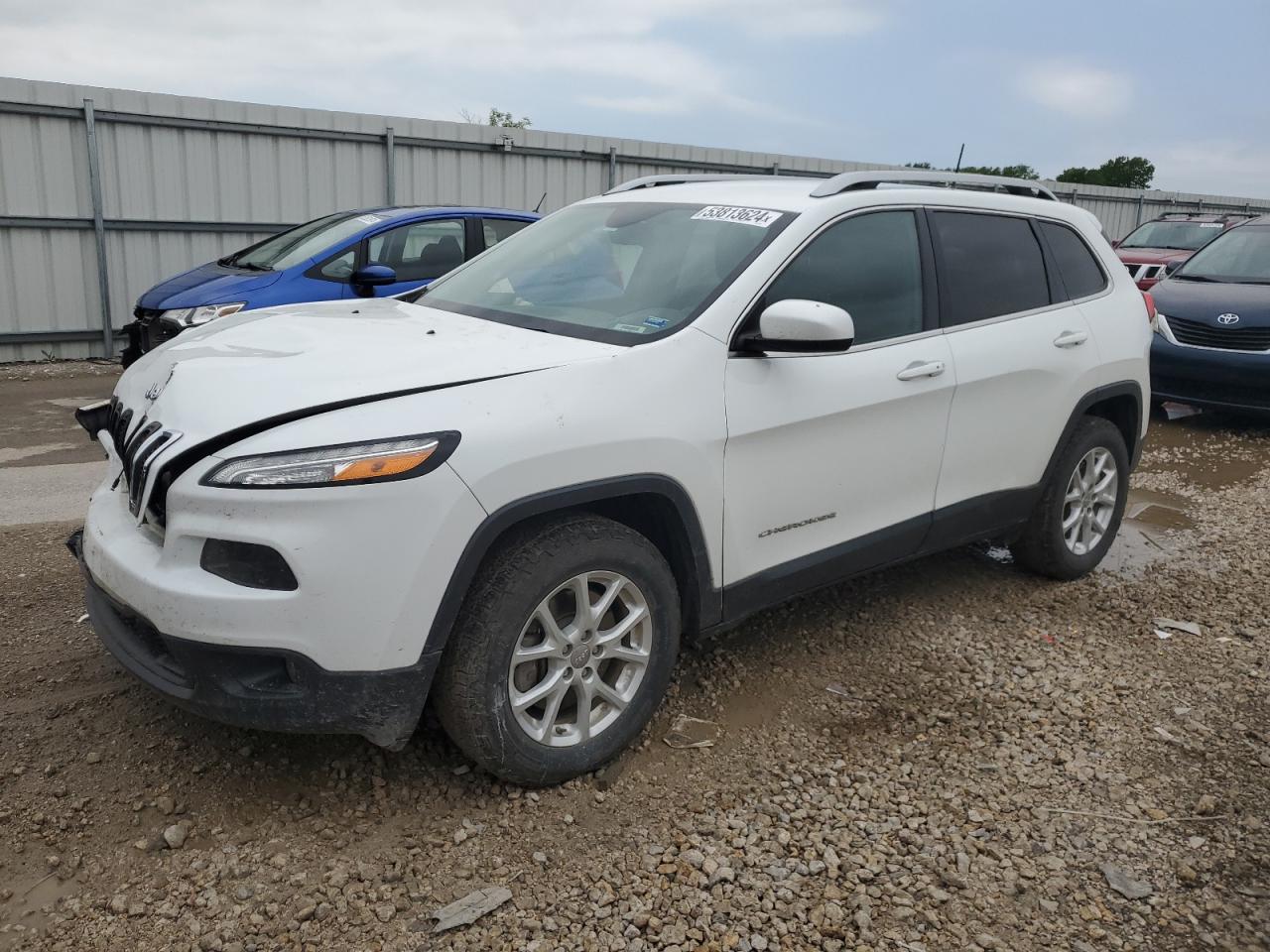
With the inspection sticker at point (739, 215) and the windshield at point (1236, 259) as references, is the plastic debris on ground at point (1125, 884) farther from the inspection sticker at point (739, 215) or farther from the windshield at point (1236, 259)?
the windshield at point (1236, 259)

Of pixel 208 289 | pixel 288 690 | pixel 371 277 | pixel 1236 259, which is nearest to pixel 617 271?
pixel 288 690

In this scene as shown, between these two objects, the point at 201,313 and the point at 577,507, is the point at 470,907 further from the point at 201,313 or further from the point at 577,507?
the point at 201,313

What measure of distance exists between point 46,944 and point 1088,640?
3.85m

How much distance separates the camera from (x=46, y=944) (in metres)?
2.36

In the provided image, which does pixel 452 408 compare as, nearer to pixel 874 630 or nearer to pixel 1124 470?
pixel 874 630

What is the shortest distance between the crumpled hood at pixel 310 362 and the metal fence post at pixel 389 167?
29.4 feet

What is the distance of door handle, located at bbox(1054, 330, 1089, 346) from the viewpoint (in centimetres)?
445

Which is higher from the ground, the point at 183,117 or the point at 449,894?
the point at 183,117

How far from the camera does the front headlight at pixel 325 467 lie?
2.46 meters

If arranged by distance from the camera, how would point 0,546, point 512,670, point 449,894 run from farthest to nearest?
point 0,546 < point 512,670 < point 449,894

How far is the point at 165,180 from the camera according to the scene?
35.3 ft

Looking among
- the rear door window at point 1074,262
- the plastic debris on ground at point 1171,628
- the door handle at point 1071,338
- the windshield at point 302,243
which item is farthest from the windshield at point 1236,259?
the windshield at point 302,243

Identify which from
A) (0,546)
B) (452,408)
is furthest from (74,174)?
(452,408)

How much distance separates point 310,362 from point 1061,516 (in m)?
Result: 3.45
